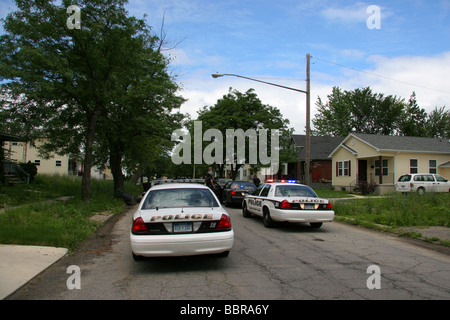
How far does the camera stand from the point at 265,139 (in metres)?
33.9

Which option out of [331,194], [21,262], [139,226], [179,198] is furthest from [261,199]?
[331,194]

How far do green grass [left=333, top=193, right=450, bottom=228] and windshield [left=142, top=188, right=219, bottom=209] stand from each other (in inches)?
286

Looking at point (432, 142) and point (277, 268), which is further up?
point (432, 142)

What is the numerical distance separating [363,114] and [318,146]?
19306 millimetres

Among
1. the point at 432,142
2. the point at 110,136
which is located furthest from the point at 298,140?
the point at 110,136

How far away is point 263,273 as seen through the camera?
19.2ft

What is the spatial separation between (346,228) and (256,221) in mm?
3147
